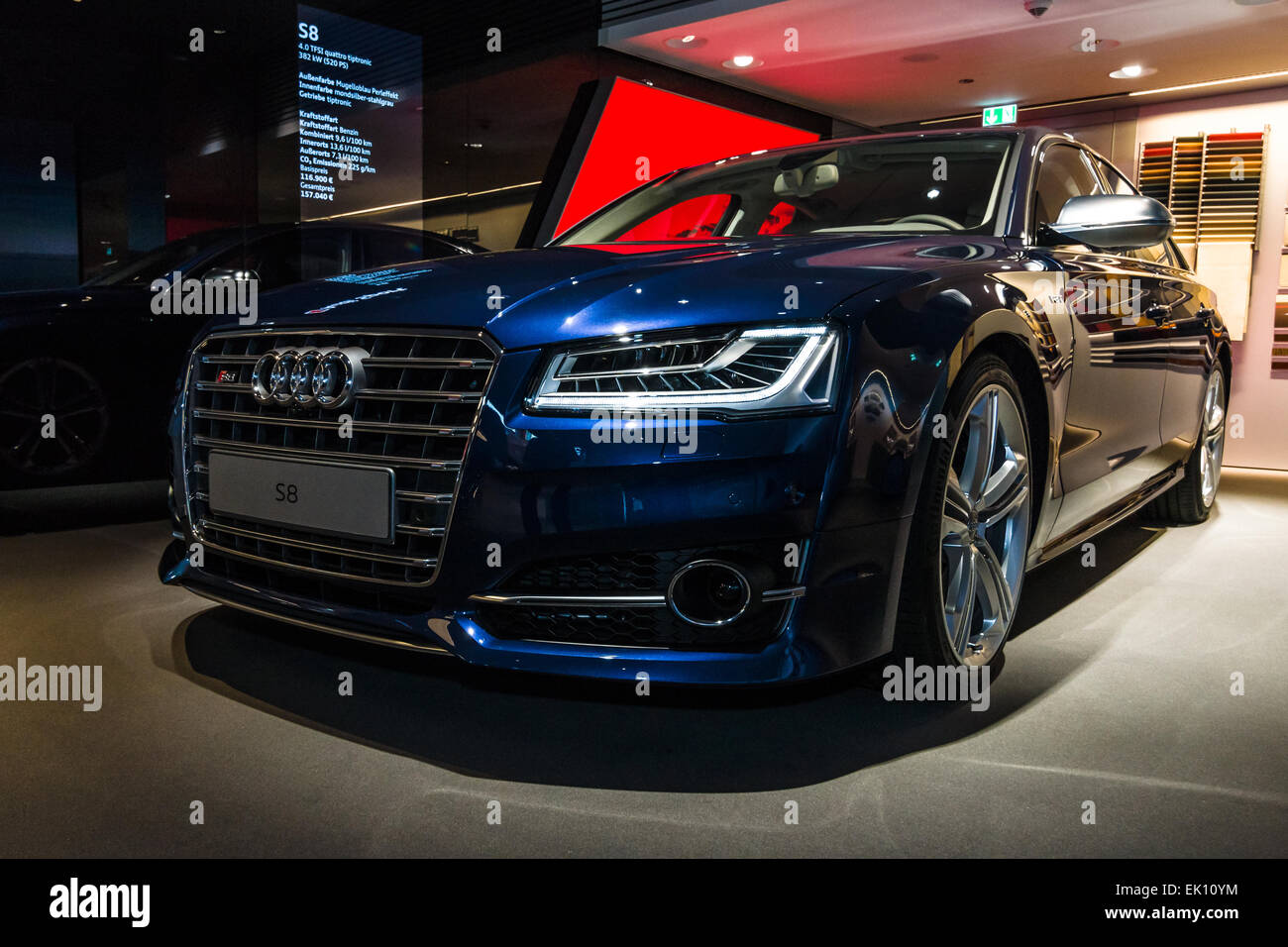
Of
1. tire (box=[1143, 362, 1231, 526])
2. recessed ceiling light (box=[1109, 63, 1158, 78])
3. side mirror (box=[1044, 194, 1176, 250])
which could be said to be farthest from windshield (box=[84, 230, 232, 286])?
recessed ceiling light (box=[1109, 63, 1158, 78])

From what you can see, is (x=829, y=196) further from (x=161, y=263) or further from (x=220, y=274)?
(x=161, y=263)

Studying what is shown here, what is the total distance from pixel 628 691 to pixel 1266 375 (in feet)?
22.9

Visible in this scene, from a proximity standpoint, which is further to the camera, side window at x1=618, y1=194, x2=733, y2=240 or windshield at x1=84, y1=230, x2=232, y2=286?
windshield at x1=84, y1=230, x2=232, y2=286

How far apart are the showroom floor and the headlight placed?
0.52 metres

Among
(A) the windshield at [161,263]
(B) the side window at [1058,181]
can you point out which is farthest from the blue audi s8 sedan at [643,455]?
(A) the windshield at [161,263]

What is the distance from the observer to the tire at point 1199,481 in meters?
4.23

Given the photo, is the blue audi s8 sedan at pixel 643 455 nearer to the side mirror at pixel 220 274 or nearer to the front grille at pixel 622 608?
the front grille at pixel 622 608

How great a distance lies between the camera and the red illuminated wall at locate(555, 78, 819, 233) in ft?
22.9

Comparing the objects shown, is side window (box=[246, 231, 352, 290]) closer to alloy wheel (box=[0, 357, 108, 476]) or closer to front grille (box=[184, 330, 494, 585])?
alloy wheel (box=[0, 357, 108, 476])

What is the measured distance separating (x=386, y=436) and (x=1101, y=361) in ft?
5.97

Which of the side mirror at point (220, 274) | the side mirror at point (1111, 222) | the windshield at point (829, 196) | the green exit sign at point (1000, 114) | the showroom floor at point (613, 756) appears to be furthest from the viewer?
the green exit sign at point (1000, 114)

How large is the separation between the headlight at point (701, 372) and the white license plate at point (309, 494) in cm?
35

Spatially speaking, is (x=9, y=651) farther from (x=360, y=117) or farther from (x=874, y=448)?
(x=360, y=117)
